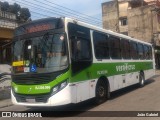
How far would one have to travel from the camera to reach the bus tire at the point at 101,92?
38.9 ft

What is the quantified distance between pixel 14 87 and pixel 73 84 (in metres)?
2.17

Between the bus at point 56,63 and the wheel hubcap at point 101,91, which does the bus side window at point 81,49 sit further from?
the wheel hubcap at point 101,91

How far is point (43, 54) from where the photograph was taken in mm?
9891

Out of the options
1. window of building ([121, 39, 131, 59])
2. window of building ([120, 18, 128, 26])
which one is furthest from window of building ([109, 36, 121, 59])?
window of building ([120, 18, 128, 26])

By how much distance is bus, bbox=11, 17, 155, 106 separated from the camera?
971 centimetres

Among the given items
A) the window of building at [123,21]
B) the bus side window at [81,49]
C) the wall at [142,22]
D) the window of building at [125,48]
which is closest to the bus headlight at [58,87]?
the bus side window at [81,49]

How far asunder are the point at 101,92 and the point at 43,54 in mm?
3447

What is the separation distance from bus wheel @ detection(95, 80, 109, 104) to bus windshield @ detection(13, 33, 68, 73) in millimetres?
2671

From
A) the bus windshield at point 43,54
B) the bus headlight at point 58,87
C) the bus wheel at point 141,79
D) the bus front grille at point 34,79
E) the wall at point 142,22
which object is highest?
the wall at point 142,22

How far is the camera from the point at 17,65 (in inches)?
413

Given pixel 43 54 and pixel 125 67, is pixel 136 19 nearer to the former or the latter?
pixel 125 67

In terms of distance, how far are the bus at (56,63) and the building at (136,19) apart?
1414 inches

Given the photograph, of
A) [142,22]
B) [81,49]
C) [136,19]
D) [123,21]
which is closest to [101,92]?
[81,49]

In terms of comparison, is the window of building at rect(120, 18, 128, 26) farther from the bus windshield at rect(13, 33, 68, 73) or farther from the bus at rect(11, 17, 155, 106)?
the bus windshield at rect(13, 33, 68, 73)
